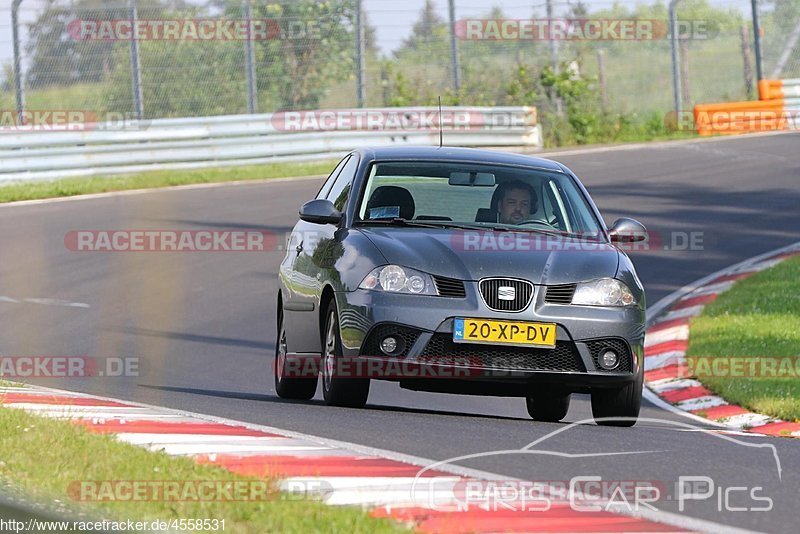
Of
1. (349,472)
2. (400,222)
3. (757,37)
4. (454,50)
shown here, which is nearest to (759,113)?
(757,37)

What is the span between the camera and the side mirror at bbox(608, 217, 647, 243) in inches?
352

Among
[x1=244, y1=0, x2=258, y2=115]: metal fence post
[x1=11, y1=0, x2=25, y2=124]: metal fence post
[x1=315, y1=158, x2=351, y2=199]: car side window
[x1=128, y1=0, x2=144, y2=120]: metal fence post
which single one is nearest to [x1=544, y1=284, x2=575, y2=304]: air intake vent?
[x1=315, y1=158, x2=351, y2=199]: car side window

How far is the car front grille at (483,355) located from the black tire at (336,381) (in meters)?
0.52

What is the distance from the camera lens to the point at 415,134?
1043 inches

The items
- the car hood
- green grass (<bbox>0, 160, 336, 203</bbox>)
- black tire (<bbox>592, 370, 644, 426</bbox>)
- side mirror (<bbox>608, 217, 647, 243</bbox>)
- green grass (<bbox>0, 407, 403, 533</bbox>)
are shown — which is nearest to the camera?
green grass (<bbox>0, 407, 403, 533</bbox>)

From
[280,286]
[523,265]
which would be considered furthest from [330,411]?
[280,286]

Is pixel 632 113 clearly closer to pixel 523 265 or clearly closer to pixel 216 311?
pixel 216 311

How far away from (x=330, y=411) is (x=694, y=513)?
10.0ft

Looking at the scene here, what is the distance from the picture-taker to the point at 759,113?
1238 inches

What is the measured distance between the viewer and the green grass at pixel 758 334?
1025cm

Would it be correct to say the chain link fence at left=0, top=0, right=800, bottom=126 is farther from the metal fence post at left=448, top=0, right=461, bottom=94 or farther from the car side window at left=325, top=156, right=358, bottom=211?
the car side window at left=325, top=156, right=358, bottom=211

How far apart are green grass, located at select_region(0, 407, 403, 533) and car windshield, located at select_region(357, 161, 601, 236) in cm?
269

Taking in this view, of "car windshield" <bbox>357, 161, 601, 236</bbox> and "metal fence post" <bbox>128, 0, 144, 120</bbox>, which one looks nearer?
"car windshield" <bbox>357, 161, 601, 236</bbox>

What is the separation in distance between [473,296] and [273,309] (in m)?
6.90
